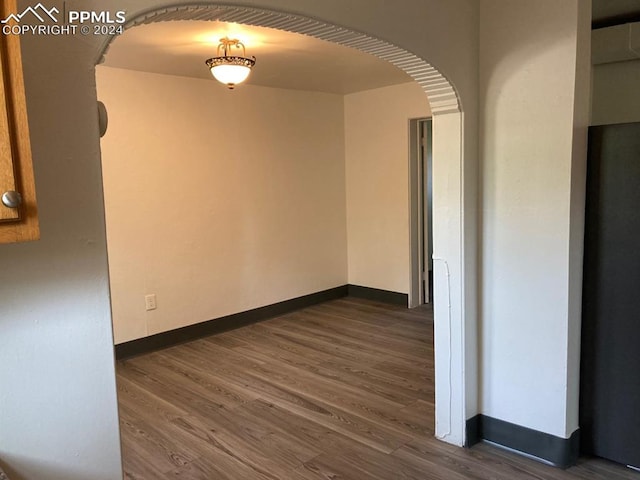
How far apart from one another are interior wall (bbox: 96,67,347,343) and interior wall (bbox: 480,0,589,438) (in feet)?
9.18

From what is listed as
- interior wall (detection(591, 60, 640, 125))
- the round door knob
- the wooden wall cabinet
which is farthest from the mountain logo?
interior wall (detection(591, 60, 640, 125))

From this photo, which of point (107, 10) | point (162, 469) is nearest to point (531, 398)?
point (162, 469)

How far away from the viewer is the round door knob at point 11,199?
34.0 inches

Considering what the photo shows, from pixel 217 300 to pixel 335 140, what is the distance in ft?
7.59

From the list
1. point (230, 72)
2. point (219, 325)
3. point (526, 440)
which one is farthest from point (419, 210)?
point (526, 440)

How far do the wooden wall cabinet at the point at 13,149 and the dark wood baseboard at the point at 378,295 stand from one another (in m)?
5.06

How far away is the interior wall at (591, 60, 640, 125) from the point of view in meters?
4.31

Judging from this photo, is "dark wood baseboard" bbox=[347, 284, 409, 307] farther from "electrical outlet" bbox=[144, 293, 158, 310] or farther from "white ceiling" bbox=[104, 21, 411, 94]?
"electrical outlet" bbox=[144, 293, 158, 310]

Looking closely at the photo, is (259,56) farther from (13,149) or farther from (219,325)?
(13,149)

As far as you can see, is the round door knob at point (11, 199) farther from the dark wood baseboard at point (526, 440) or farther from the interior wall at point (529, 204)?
the dark wood baseboard at point (526, 440)

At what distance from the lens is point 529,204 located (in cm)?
258

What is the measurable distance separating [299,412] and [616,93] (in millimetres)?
3691

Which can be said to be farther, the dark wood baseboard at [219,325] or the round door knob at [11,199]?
the dark wood baseboard at [219,325]

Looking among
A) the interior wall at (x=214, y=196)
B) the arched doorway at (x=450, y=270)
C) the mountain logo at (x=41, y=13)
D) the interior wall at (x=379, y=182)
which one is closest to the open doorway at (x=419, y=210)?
the interior wall at (x=379, y=182)
